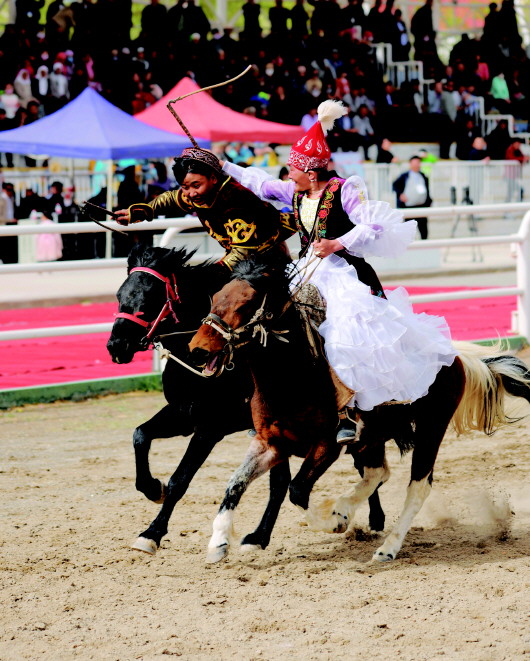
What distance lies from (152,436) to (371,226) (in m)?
1.52

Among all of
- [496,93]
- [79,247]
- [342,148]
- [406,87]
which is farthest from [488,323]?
[496,93]

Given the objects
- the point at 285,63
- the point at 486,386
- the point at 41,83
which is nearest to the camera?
the point at 486,386

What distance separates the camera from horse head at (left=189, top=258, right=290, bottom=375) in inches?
176

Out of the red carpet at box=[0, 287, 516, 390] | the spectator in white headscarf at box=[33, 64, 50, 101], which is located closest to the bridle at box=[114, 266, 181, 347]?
the red carpet at box=[0, 287, 516, 390]

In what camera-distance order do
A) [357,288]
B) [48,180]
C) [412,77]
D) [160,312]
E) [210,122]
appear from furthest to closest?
[412,77]
[210,122]
[48,180]
[160,312]
[357,288]

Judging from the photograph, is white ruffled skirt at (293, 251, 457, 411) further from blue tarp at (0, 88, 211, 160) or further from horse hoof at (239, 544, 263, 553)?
blue tarp at (0, 88, 211, 160)

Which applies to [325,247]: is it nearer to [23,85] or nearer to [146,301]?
[146,301]

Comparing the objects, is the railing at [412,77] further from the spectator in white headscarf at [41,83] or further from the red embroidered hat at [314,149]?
the red embroidered hat at [314,149]

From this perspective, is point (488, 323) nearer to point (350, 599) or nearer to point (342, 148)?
point (350, 599)

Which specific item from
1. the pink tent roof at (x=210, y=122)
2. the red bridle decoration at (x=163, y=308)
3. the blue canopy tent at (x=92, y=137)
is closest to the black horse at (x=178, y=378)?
the red bridle decoration at (x=163, y=308)

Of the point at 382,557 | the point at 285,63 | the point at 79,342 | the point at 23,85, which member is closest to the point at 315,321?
the point at 382,557

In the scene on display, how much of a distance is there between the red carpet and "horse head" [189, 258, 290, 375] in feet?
16.5

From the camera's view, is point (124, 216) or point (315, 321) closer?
point (315, 321)

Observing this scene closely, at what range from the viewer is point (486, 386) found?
5.66 metres
